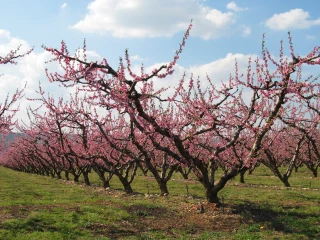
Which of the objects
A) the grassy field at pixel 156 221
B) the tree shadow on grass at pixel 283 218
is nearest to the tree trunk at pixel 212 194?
the grassy field at pixel 156 221

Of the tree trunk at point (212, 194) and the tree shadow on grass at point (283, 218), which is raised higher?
the tree trunk at point (212, 194)

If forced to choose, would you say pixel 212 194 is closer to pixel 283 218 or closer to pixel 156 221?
pixel 283 218

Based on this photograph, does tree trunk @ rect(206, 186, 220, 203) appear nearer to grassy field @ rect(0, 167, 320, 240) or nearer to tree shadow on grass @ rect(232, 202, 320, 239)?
grassy field @ rect(0, 167, 320, 240)

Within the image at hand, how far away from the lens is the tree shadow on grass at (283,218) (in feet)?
39.9

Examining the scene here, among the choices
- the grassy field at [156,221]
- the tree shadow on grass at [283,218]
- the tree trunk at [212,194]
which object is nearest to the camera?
the grassy field at [156,221]

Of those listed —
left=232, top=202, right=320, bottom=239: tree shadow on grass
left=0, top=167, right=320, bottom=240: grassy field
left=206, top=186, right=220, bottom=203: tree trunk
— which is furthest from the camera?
left=206, top=186, right=220, bottom=203: tree trunk

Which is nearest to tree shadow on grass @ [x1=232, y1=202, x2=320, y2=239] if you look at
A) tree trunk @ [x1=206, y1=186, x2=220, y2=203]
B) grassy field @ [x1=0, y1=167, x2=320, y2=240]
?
grassy field @ [x1=0, y1=167, x2=320, y2=240]

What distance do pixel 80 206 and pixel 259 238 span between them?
846 cm

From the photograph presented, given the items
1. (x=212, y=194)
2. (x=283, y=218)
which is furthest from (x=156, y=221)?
(x=283, y=218)

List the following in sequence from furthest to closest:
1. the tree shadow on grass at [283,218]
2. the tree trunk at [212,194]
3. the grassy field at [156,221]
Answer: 1. the tree trunk at [212,194]
2. the tree shadow on grass at [283,218]
3. the grassy field at [156,221]

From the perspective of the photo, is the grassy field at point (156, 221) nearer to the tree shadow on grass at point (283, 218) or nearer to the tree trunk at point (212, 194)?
the tree shadow on grass at point (283, 218)

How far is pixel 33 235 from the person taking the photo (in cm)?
1098

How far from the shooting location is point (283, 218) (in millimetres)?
13945

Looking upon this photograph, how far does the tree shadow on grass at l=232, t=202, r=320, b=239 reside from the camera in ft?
39.9
